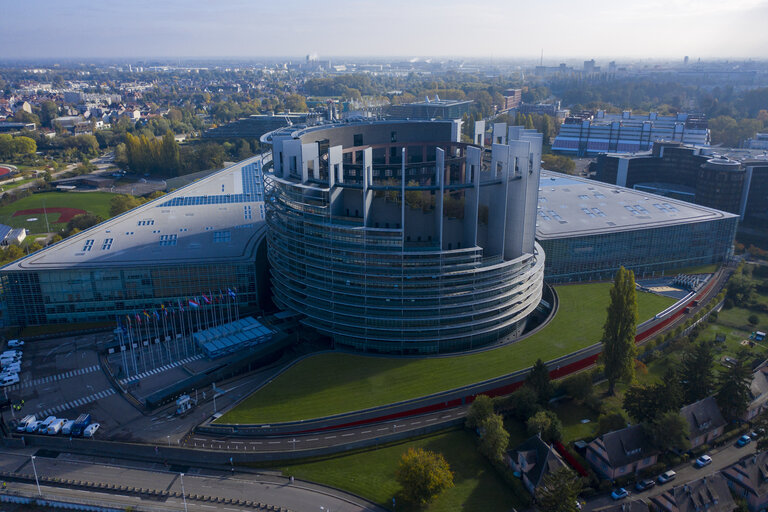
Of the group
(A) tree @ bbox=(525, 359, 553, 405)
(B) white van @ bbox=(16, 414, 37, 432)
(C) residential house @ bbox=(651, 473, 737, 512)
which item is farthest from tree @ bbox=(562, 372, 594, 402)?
(B) white van @ bbox=(16, 414, 37, 432)

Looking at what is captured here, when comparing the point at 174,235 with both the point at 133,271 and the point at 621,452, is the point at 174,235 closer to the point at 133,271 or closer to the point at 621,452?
the point at 133,271

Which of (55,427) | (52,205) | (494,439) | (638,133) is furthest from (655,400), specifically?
(638,133)

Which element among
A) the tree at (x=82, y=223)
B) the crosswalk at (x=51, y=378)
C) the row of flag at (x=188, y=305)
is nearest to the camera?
the crosswalk at (x=51, y=378)

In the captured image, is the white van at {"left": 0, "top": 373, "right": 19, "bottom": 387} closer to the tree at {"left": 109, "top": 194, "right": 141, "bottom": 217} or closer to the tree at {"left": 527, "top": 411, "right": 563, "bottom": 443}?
the tree at {"left": 527, "top": 411, "right": 563, "bottom": 443}

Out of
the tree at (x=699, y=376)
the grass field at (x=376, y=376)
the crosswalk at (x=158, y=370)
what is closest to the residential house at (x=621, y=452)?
the tree at (x=699, y=376)

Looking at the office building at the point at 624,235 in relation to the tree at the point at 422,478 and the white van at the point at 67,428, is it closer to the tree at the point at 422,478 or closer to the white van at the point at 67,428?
the tree at the point at 422,478

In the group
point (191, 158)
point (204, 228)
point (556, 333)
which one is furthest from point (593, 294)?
point (191, 158)
